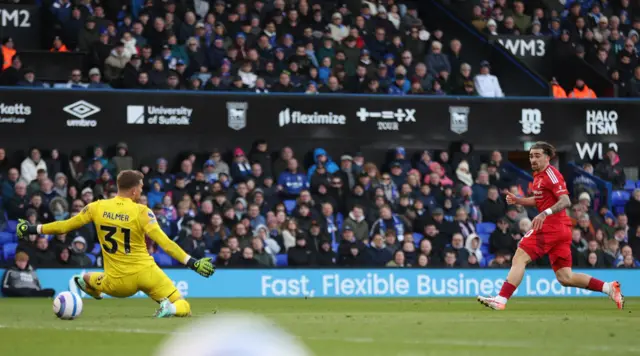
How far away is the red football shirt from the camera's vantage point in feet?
46.5

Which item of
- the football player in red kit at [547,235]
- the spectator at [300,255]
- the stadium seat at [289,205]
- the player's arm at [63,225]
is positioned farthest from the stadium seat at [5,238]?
the football player in red kit at [547,235]

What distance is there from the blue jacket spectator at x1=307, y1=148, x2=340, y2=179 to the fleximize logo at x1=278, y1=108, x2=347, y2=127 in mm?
701

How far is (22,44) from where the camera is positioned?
26109mm

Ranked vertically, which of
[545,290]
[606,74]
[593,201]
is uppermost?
[606,74]

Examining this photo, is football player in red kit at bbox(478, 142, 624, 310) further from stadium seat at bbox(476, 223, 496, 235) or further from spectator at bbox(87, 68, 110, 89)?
spectator at bbox(87, 68, 110, 89)

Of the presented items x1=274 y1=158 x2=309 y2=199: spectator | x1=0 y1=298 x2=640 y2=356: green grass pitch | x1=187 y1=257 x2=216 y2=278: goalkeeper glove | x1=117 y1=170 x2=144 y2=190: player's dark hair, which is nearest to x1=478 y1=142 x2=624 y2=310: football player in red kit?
x1=0 y1=298 x2=640 y2=356: green grass pitch

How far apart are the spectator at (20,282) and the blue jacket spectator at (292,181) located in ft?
19.7

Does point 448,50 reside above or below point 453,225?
above

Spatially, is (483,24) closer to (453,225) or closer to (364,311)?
(453,225)

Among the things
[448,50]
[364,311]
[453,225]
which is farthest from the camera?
[448,50]

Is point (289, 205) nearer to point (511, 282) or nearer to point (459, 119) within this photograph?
point (459, 119)

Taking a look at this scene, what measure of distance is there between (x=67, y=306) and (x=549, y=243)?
228 inches

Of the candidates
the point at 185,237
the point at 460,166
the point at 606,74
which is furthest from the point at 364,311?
the point at 606,74

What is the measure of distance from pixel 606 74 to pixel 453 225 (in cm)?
774
